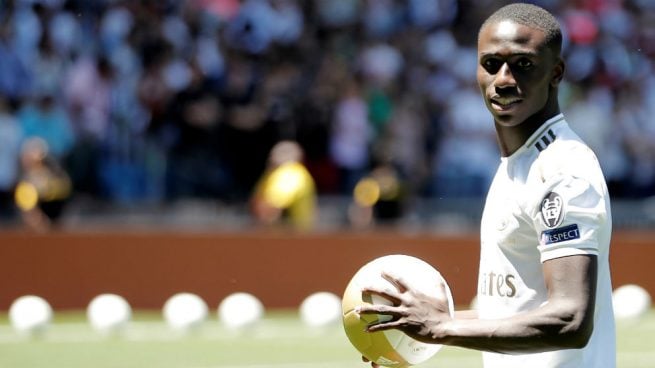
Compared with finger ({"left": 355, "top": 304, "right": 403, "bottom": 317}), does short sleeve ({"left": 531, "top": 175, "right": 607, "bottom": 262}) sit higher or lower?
higher

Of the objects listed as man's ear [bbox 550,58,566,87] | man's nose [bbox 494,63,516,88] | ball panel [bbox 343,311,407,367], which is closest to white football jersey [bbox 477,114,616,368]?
man's ear [bbox 550,58,566,87]

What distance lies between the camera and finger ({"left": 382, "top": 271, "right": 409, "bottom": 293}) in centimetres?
386

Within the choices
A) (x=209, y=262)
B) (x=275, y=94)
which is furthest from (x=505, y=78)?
(x=275, y=94)

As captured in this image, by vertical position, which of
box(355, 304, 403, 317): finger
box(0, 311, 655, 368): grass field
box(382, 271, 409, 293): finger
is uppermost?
box(0, 311, 655, 368): grass field

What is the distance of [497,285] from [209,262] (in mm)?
11560

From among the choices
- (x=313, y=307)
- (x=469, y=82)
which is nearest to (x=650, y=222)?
(x=469, y=82)

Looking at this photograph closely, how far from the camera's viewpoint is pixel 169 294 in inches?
609

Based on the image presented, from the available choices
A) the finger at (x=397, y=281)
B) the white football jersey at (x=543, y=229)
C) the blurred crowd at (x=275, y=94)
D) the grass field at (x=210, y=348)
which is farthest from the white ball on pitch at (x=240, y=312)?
the finger at (x=397, y=281)

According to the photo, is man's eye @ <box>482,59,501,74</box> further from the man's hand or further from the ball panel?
the ball panel

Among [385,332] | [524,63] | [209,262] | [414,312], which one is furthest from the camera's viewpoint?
[209,262]

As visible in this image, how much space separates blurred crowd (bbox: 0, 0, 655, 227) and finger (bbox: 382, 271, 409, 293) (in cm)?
1173

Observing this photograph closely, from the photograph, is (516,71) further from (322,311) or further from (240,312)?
(322,311)

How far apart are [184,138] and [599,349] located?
1236 cm

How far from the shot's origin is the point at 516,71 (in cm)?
386
